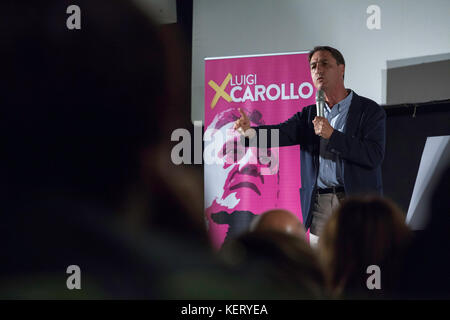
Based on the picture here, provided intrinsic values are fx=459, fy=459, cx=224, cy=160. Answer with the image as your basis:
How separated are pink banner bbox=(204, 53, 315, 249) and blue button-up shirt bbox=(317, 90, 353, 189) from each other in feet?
1.75

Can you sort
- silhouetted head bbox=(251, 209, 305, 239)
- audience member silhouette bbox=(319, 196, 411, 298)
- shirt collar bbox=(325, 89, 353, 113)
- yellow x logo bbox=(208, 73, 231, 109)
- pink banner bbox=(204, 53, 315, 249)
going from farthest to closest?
yellow x logo bbox=(208, 73, 231, 109) → pink banner bbox=(204, 53, 315, 249) → shirt collar bbox=(325, 89, 353, 113) → silhouetted head bbox=(251, 209, 305, 239) → audience member silhouette bbox=(319, 196, 411, 298)

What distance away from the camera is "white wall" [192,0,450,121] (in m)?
2.86

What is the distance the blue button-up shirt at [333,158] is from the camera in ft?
7.25

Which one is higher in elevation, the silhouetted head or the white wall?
the white wall

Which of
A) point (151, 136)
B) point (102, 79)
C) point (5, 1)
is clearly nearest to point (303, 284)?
point (151, 136)

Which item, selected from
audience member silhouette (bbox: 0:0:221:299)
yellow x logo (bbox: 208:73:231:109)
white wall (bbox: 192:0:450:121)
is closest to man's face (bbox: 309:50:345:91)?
white wall (bbox: 192:0:450:121)

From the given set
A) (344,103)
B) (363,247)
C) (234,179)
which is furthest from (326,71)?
(363,247)

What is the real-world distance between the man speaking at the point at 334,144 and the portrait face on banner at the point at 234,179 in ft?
1.60

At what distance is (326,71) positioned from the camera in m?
2.40

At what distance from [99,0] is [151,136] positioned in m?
0.52

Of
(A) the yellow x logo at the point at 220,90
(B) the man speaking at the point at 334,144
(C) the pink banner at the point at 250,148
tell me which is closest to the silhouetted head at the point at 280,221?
(B) the man speaking at the point at 334,144

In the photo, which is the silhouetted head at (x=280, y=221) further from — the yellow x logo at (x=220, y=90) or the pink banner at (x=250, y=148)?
the yellow x logo at (x=220, y=90)

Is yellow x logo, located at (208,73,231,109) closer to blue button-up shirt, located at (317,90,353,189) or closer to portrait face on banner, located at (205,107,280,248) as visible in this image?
portrait face on banner, located at (205,107,280,248)
